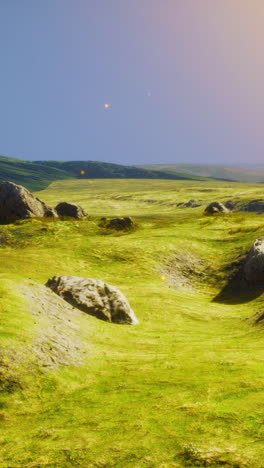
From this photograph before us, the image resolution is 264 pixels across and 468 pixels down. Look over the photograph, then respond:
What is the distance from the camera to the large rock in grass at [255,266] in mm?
32562

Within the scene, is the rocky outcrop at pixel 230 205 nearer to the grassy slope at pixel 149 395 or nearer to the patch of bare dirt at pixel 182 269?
the patch of bare dirt at pixel 182 269

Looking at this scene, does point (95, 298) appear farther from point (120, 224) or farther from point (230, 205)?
point (230, 205)

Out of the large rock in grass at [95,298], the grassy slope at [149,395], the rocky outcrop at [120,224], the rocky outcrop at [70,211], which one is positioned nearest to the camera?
the grassy slope at [149,395]

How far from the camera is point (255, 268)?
32.9 metres

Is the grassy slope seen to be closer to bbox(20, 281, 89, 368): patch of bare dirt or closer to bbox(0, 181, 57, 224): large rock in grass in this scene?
bbox(20, 281, 89, 368): patch of bare dirt

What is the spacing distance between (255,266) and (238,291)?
2.98 metres

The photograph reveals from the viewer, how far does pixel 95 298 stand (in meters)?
23.3

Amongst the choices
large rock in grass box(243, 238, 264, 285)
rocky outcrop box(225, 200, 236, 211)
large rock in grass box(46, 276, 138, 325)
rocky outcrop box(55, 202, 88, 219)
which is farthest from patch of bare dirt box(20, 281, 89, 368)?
rocky outcrop box(225, 200, 236, 211)

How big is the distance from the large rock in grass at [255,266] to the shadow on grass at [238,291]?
0.52 m

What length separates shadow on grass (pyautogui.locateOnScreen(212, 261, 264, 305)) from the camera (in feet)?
103

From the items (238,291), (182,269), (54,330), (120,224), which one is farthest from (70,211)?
(54,330)

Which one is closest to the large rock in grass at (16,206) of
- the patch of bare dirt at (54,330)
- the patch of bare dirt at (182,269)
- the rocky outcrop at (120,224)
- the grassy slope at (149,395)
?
the rocky outcrop at (120,224)

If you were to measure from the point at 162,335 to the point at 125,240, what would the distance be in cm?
2313

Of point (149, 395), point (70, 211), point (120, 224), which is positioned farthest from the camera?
point (70, 211)
